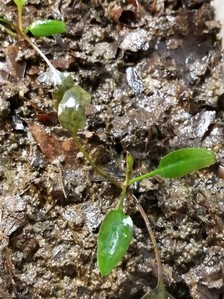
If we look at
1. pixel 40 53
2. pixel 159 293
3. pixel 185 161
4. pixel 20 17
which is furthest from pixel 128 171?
pixel 20 17

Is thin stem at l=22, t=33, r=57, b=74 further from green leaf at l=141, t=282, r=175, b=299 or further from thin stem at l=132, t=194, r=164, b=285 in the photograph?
green leaf at l=141, t=282, r=175, b=299

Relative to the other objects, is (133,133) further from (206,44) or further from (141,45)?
(206,44)

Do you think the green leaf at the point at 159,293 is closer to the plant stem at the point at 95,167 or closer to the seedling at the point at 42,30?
the plant stem at the point at 95,167

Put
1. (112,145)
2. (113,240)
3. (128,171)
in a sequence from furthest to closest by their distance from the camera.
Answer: (112,145)
(128,171)
(113,240)

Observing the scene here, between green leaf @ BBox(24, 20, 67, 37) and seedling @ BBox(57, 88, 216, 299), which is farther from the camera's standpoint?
green leaf @ BBox(24, 20, 67, 37)

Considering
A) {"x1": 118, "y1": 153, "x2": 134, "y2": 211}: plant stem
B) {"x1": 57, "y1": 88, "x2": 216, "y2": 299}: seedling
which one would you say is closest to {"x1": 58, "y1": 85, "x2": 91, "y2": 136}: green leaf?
{"x1": 57, "y1": 88, "x2": 216, "y2": 299}: seedling

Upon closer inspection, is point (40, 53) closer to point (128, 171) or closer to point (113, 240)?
point (128, 171)

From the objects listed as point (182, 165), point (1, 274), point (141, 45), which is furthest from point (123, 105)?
point (1, 274)
